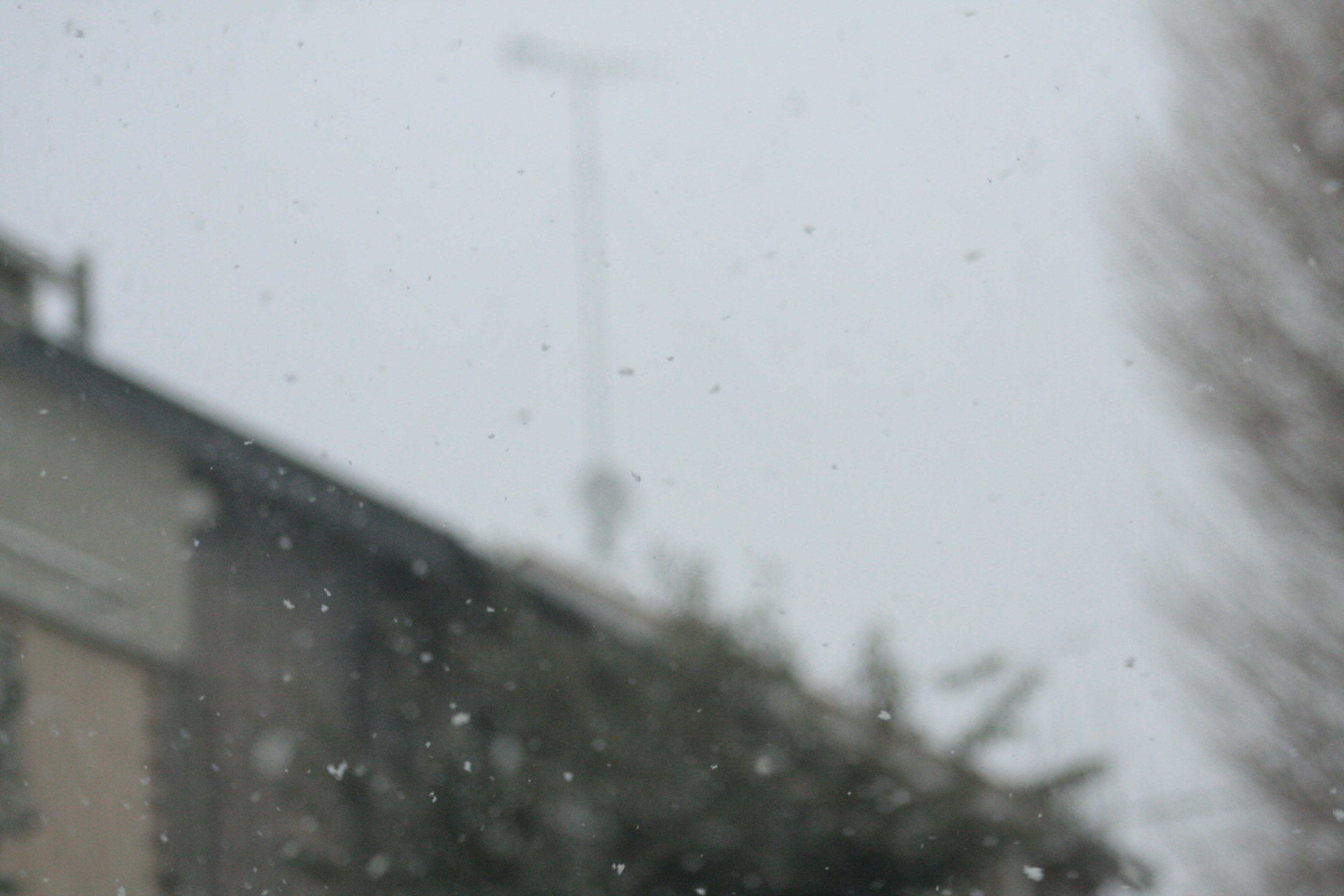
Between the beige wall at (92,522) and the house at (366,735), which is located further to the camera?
the beige wall at (92,522)

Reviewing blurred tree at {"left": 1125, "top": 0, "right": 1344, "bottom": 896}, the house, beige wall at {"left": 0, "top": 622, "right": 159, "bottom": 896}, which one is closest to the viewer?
beige wall at {"left": 0, "top": 622, "right": 159, "bottom": 896}

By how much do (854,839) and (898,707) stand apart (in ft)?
1.17

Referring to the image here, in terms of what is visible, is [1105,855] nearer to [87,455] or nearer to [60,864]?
[60,864]

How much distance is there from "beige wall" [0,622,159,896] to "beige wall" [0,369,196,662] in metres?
0.10

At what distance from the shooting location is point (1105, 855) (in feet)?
11.8

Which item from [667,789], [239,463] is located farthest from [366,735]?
[239,463]

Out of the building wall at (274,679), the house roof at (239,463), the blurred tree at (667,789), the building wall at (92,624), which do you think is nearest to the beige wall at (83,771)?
the building wall at (92,624)

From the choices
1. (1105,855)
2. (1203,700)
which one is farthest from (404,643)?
(1203,700)

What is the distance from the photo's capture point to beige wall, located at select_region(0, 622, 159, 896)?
118 inches

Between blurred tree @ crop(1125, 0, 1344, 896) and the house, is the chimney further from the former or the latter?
blurred tree @ crop(1125, 0, 1344, 896)

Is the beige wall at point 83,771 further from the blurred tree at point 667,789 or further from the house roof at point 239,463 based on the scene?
the house roof at point 239,463

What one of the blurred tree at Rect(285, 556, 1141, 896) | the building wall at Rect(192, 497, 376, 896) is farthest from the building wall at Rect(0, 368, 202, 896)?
the blurred tree at Rect(285, 556, 1141, 896)

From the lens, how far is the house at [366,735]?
3.50 meters

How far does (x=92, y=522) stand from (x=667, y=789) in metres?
1.81
